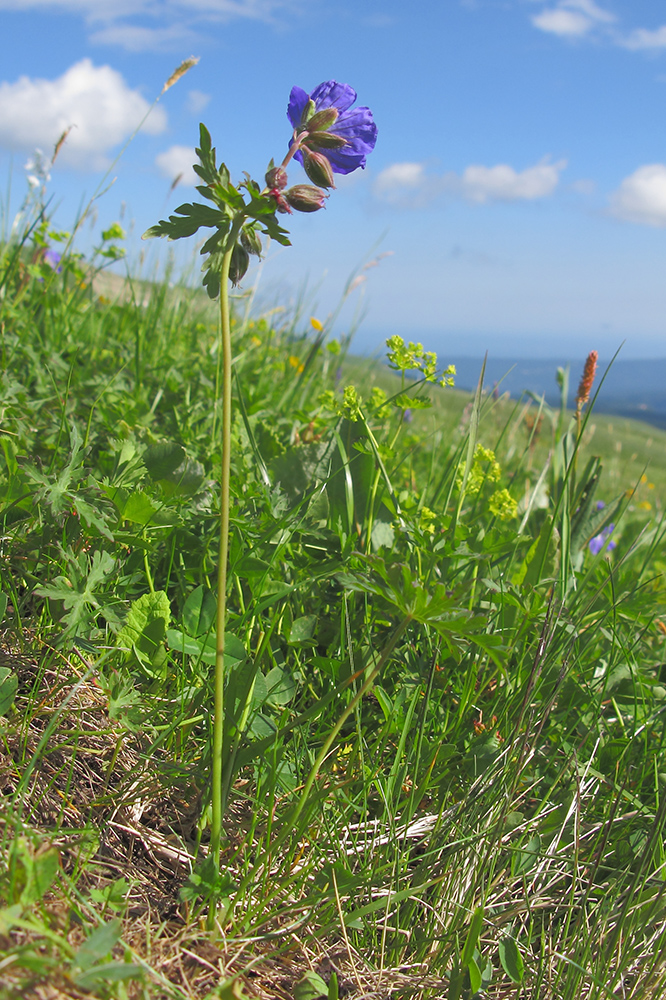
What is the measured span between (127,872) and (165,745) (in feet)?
0.79

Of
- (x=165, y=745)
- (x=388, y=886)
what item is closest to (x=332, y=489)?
(x=165, y=745)

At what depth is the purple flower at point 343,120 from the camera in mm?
1237

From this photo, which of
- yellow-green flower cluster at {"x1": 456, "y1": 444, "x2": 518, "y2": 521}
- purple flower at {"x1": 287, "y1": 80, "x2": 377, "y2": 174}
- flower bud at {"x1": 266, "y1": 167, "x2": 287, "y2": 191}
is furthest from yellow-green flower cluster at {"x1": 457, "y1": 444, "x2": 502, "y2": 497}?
flower bud at {"x1": 266, "y1": 167, "x2": 287, "y2": 191}

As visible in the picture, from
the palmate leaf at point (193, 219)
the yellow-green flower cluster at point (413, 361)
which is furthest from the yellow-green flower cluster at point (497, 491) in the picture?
A: the palmate leaf at point (193, 219)

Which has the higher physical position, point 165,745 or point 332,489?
point 332,489

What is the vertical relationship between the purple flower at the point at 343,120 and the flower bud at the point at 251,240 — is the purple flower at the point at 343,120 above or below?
above

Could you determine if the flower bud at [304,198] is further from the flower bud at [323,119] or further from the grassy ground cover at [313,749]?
the grassy ground cover at [313,749]

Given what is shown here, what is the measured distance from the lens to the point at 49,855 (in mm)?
928

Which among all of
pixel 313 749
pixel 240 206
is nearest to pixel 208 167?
pixel 240 206

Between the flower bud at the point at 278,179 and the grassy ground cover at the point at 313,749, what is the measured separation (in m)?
0.63

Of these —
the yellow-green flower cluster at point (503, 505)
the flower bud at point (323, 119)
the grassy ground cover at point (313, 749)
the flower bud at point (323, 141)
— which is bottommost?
the grassy ground cover at point (313, 749)

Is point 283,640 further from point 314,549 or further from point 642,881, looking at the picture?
point 642,881

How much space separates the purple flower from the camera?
4.06 feet

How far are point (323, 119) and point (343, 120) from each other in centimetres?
7
